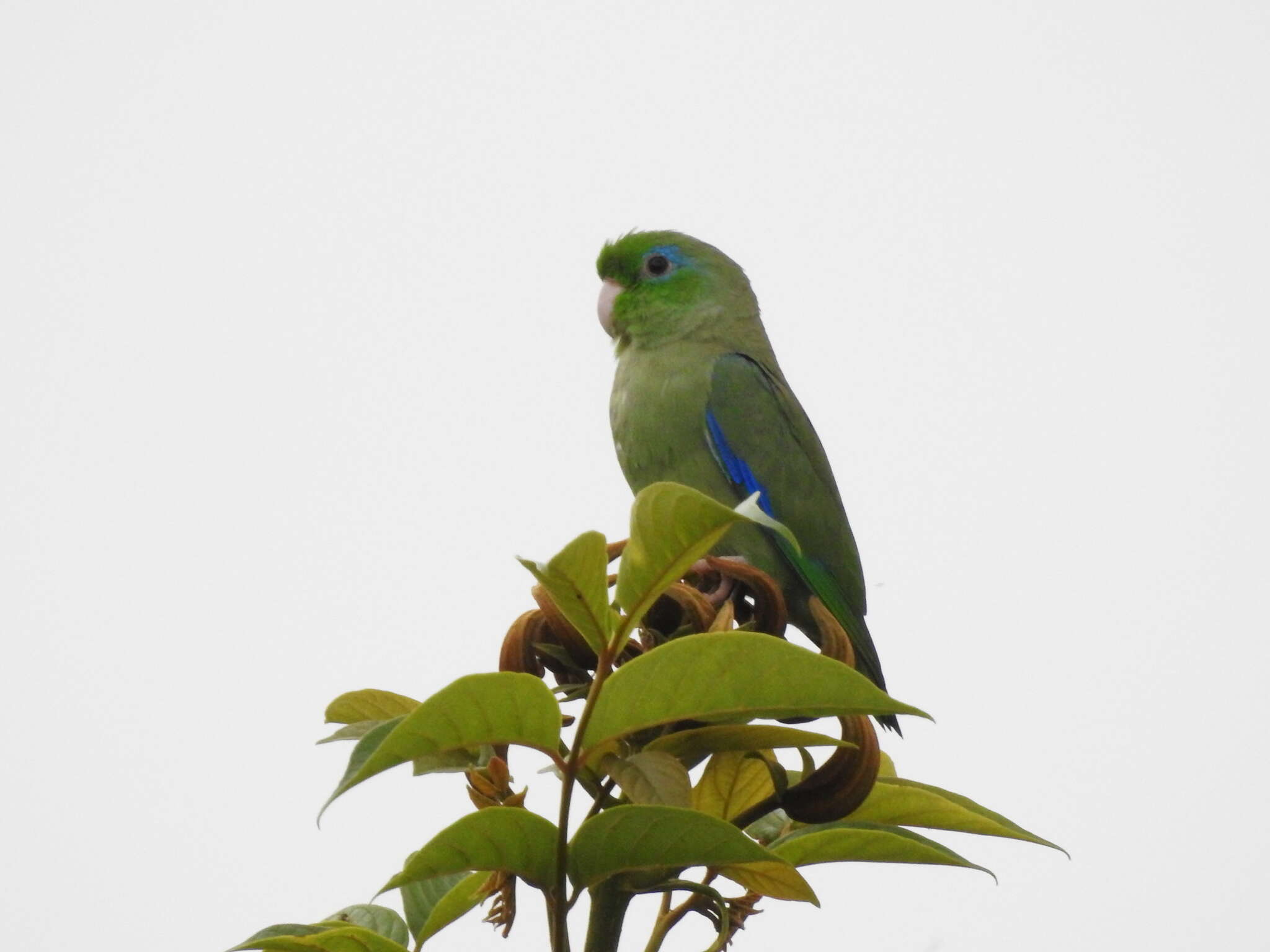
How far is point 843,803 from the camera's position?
1.49m

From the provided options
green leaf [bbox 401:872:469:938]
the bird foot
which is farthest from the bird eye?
green leaf [bbox 401:872:469:938]

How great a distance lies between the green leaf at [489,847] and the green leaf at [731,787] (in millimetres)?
347

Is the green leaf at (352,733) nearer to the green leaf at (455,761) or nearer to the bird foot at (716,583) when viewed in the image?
the green leaf at (455,761)

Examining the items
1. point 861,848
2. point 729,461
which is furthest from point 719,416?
point 861,848

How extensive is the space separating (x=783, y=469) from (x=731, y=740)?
1781 millimetres

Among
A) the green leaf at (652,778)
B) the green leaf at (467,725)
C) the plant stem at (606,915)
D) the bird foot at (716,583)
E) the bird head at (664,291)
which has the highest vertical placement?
the bird head at (664,291)

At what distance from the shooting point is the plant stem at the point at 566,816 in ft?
4.10

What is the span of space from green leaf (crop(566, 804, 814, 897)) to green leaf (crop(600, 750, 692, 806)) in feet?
0.17

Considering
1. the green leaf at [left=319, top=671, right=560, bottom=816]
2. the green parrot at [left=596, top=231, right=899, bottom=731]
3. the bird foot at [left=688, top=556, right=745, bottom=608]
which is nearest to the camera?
the green leaf at [left=319, top=671, right=560, bottom=816]

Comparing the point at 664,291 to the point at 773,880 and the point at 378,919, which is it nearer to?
the point at 378,919

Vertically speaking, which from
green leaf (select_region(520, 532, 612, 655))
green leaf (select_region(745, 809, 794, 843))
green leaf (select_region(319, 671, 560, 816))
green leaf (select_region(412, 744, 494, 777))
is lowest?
green leaf (select_region(745, 809, 794, 843))

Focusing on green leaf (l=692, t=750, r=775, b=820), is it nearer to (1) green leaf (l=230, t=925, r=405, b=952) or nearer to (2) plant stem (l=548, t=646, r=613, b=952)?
(2) plant stem (l=548, t=646, r=613, b=952)

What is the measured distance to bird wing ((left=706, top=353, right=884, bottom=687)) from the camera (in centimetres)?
302

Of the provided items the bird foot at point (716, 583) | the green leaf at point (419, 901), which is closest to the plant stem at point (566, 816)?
the green leaf at point (419, 901)
